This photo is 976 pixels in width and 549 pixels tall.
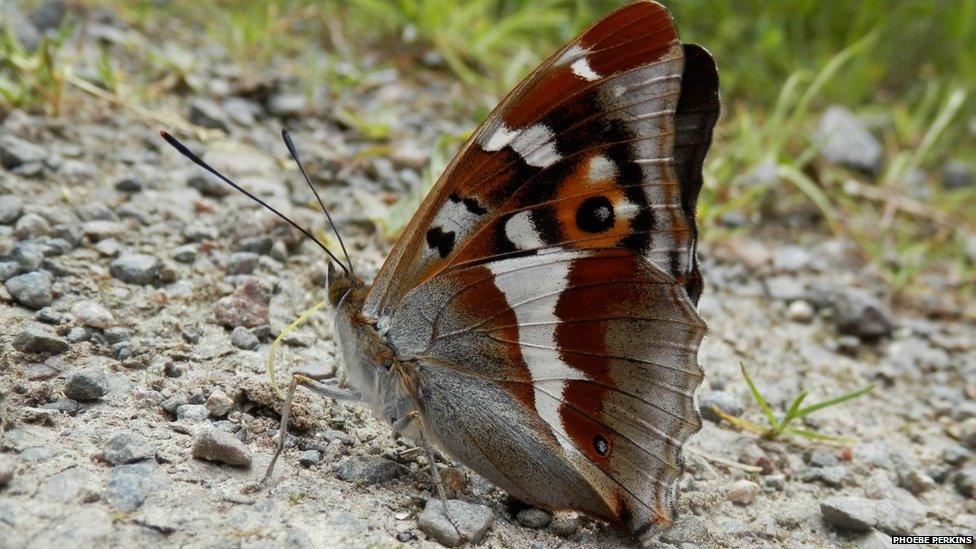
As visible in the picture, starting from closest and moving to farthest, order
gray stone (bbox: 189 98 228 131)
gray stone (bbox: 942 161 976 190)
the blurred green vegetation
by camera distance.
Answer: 1. gray stone (bbox: 189 98 228 131)
2. the blurred green vegetation
3. gray stone (bbox: 942 161 976 190)

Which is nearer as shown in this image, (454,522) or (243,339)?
(454,522)

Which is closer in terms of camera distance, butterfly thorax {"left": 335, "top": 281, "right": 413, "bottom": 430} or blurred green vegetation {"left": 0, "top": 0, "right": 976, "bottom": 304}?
butterfly thorax {"left": 335, "top": 281, "right": 413, "bottom": 430}

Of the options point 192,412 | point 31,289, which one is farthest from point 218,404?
point 31,289

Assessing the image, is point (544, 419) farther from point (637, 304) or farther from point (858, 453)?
point (858, 453)

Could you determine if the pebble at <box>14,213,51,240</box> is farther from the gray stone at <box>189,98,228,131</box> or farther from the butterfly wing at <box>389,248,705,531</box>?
the butterfly wing at <box>389,248,705,531</box>

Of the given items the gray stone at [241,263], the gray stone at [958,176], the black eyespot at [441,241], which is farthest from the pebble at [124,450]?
the gray stone at [958,176]

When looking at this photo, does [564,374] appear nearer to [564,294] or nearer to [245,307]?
[564,294]

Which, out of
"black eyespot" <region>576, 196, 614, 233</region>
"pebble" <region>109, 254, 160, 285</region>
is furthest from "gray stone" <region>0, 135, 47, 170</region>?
"black eyespot" <region>576, 196, 614, 233</region>

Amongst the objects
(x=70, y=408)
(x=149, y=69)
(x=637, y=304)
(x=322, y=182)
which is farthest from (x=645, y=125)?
(x=149, y=69)
